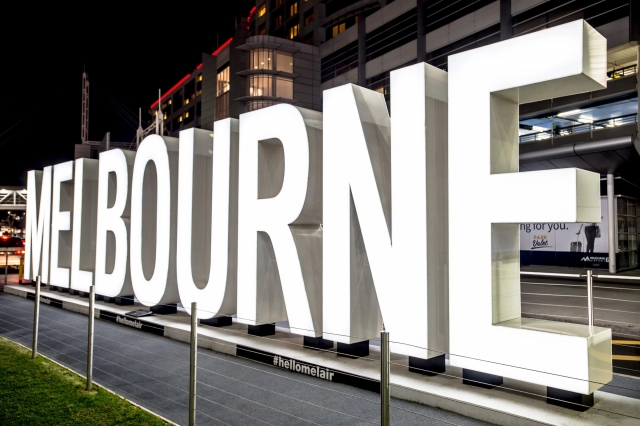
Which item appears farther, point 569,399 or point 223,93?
point 223,93

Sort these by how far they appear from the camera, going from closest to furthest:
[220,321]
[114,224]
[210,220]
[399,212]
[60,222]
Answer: [399,212]
[220,321]
[210,220]
[114,224]
[60,222]

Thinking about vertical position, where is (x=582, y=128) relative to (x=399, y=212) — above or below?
above

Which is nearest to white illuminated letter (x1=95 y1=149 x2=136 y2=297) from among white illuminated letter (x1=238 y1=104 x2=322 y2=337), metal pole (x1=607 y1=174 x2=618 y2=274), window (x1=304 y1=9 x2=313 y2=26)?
white illuminated letter (x1=238 y1=104 x2=322 y2=337)

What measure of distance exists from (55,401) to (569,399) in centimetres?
579

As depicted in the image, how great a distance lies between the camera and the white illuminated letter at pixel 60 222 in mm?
14688

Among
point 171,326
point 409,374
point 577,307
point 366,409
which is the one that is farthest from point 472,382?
point 577,307

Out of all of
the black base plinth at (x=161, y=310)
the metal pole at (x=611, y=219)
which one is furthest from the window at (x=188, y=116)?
the black base plinth at (x=161, y=310)

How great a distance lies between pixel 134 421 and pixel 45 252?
12785mm

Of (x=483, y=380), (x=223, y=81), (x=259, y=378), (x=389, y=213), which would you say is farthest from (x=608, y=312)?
(x=223, y=81)

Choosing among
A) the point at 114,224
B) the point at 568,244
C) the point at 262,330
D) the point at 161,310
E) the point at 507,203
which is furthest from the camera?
the point at 568,244

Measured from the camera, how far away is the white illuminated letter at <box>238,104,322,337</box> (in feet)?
25.5

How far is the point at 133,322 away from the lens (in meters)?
10.3

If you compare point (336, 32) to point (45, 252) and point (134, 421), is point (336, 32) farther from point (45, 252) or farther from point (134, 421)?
point (134, 421)

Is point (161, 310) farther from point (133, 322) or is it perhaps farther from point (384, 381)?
point (384, 381)
